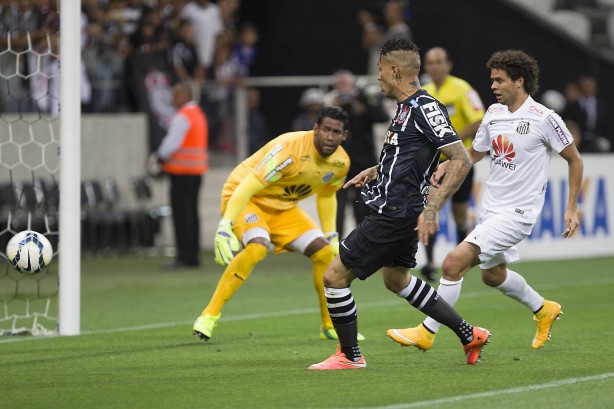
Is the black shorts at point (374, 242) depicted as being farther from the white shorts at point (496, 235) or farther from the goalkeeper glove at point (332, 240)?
the goalkeeper glove at point (332, 240)

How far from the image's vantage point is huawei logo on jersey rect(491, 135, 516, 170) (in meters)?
8.63

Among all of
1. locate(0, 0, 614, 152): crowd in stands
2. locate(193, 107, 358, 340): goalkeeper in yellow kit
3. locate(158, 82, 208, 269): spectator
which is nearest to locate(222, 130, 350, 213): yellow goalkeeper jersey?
locate(193, 107, 358, 340): goalkeeper in yellow kit

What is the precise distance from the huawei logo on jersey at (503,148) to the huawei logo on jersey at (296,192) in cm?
159

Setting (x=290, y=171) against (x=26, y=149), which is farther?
(x=26, y=149)

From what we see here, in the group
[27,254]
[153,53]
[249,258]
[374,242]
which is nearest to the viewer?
[374,242]

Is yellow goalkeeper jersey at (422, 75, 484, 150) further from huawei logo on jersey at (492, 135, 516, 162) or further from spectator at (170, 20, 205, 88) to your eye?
spectator at (170, 20, 205, 88)

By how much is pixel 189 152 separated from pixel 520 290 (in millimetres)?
8653

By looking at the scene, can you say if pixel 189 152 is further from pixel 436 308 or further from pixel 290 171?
pixel 436 308

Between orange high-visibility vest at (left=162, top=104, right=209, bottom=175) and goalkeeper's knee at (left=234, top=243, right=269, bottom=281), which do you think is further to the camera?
orange high-visibility vest at (left=162, top=104, right=209, bottom=175)

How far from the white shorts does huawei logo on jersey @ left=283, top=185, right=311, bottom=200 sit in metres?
1.56

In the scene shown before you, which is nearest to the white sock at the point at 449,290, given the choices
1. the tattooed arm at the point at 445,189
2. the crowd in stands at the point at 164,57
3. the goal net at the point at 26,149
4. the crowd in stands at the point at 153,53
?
the tattooed arm at the point at 445,189

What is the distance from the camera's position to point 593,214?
1770 centimetres

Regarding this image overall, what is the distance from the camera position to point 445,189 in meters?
7.43

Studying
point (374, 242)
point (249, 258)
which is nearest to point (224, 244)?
point (249, 258)
